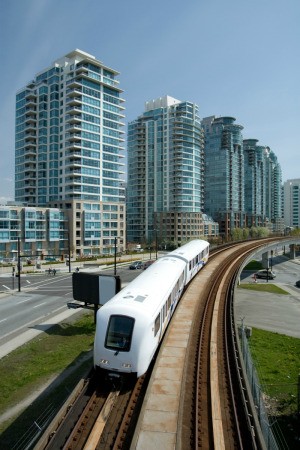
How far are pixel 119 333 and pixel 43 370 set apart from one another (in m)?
9.08

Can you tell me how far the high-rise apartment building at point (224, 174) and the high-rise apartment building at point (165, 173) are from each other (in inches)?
644

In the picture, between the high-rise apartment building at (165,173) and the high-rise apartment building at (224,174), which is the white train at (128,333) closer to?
the high-rise apartment building at (165,173)

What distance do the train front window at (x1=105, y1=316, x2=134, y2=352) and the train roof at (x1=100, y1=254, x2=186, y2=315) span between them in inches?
21.2

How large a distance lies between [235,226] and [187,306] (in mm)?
140110

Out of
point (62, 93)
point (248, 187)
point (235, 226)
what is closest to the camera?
point (62, 93)

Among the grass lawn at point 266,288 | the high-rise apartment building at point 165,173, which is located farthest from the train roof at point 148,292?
the high-rise apartment building at point 165,173

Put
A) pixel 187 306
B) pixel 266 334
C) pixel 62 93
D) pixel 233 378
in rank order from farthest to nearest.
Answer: pixel 62 93 < pixel 266 334 < pixel 187 306 < pixel 233 378

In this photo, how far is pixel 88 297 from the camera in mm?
29078

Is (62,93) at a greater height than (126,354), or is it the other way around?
(62,93)

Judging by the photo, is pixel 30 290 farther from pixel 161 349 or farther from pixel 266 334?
pixel 161 349

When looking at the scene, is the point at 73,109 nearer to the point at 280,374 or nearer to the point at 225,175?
the point at 225,175

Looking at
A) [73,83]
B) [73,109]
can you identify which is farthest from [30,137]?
[73,83]

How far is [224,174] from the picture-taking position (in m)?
159

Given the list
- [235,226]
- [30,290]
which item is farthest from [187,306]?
[235,226]
